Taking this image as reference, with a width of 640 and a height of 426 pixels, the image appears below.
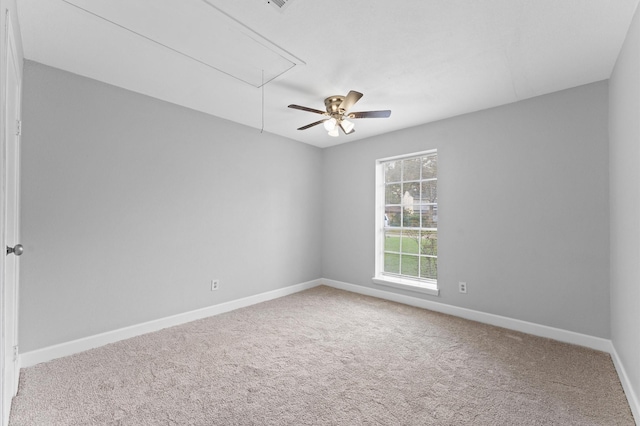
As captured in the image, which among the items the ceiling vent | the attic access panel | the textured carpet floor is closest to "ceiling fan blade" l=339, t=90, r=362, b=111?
the attic access panel

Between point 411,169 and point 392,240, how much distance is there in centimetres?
112

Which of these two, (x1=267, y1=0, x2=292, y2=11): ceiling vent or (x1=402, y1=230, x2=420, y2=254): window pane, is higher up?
(x1=267, y1=0, x2=292, y2=11): ceiling vent

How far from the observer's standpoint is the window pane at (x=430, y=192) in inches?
153

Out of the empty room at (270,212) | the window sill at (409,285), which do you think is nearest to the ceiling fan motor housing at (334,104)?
the empty room at (270,212)

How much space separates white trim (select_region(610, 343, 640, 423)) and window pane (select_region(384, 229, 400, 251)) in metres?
2.42

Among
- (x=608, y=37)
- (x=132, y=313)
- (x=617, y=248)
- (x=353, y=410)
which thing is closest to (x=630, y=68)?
(x=608, y=37)

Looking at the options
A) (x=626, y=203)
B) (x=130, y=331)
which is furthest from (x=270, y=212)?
(x=626, y=203)

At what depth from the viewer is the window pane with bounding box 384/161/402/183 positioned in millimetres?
4328

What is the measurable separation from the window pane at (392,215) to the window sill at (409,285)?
840 millimetres

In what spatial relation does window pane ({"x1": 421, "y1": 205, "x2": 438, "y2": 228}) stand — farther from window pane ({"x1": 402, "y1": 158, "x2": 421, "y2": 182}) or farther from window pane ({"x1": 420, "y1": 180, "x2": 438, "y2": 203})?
window pane ({"x1": 402, "y1": 158, "x2": 421, "y2": 182})

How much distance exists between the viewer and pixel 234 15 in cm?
183

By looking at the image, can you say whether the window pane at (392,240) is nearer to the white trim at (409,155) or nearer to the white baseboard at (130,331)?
the white trim at (409,155)

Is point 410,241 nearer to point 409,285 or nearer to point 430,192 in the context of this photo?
point 409,285

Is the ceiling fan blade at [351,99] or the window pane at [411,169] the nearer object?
the ceiling fan blade at [351,99]
